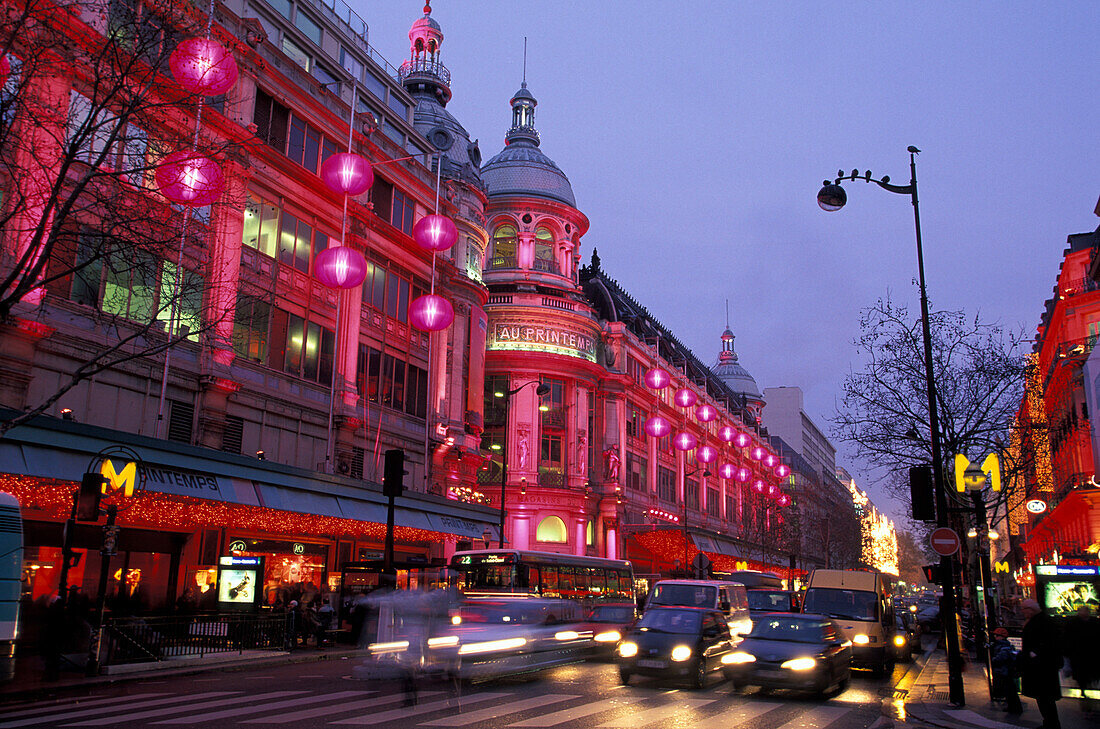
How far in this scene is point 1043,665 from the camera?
11.5 metres

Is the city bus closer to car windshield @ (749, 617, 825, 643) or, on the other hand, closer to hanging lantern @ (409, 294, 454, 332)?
car windshield @ (749, 617, 825, 643)

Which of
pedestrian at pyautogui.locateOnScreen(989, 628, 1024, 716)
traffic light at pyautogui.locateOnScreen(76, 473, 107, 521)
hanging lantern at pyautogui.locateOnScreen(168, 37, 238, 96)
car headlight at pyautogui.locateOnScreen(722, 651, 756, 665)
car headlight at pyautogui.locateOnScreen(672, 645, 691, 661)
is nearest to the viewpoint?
pedestrian at pyautogui.locateOnScreen(989, 628, 1024, 716)

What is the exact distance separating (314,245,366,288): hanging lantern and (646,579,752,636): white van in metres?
12.6

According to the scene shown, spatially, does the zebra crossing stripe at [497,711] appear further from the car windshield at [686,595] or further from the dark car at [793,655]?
the car windshield at [686,595]

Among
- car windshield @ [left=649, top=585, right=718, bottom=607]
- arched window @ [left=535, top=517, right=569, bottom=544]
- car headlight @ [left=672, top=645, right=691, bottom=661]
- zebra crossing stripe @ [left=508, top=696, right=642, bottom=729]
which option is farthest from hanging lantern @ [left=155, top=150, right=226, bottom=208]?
arched window @ [left=535, top=517, right=569, bottom=544]

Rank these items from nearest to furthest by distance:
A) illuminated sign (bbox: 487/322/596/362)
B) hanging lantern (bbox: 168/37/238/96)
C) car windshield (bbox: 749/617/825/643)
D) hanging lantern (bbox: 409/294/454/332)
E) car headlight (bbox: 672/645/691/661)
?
car windshield (bbox: 749/617/825/643) < car headlight (bbox: 672/645/691/661) < hanging lantern (bbox: 168/37/238/96) < hanging lantern (bbox: 409/294/454/332) < illuminated sign (bbox: 487/322/596/362)

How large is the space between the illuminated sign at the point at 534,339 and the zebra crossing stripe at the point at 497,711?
3864cm

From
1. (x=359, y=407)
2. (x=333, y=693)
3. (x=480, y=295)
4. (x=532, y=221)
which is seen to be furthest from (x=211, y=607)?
(x=532, y=221)

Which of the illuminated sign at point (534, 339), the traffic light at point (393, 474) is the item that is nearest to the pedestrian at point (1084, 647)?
the traffic light at point (393, 474)

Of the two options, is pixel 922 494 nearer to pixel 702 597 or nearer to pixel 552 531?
pixel 702 597

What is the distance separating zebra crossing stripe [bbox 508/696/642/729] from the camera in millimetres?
11404

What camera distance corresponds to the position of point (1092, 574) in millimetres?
15578

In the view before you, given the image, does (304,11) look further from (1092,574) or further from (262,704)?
(1092,574)

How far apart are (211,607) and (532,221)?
3688cm
